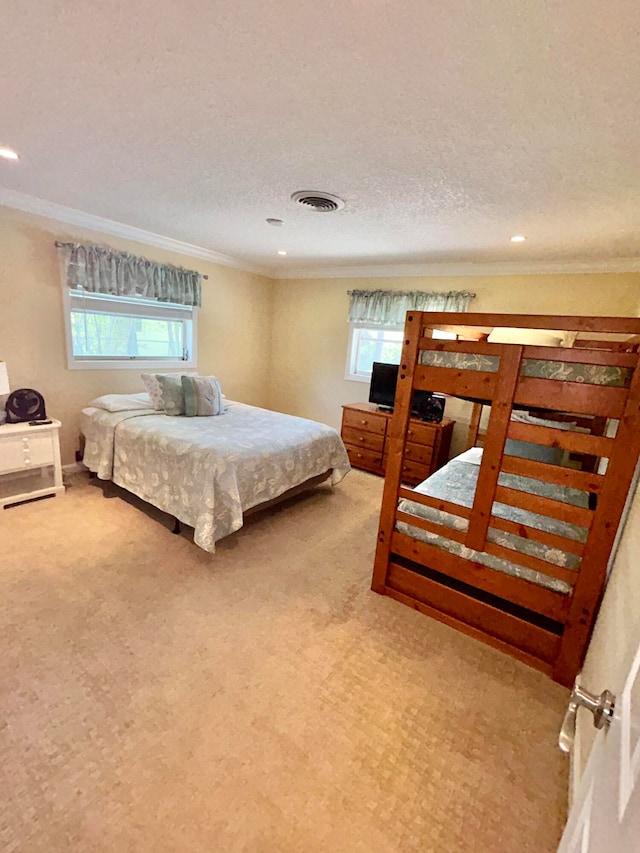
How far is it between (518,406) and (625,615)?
916 millimetres

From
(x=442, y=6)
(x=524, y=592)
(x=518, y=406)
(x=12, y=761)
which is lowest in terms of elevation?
(x=12, y=761)

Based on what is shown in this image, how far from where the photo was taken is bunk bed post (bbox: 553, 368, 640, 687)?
4.86ft

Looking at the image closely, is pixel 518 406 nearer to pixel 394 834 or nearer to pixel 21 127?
pixel 394 834

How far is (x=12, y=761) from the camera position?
4.19 feet

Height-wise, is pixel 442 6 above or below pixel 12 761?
above

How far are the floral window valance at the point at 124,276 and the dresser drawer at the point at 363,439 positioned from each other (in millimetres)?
2264

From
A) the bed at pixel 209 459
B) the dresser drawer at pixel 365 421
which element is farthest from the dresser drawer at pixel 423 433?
the bed at pixel 209 459

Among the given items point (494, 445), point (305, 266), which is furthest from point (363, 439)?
point (494, 445)

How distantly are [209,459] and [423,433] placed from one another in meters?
2.18

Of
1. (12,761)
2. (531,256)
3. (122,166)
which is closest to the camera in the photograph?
(12,761)

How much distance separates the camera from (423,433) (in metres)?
3.74

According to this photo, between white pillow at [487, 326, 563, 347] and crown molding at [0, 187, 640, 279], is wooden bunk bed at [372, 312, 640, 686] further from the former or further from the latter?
crown molding at [0, 187, 640, 279]

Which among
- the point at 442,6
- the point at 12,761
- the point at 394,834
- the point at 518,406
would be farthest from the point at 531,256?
the point at 12,761

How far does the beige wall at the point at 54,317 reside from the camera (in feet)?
9.81
